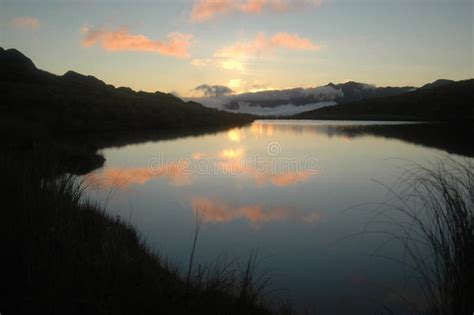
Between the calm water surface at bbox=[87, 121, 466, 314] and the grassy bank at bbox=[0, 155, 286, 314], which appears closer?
the grassy bank at bbox=[0, 155, 286, 314]

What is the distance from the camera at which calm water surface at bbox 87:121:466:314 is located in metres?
6.78

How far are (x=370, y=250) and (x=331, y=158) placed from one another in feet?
68.3

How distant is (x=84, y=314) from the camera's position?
334cm

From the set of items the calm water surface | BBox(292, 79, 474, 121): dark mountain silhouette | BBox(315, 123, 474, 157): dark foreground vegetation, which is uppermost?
BBox(292, 79, 474, 121): dark mountain silhouette

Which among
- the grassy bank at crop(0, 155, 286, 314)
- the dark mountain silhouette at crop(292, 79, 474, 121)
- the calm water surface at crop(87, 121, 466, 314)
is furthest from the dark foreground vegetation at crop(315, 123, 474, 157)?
the dark mountain silhouette at crop(292, 79, 474, 121)

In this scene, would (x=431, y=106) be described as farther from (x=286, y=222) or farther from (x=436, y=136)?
(x=286, y=222)

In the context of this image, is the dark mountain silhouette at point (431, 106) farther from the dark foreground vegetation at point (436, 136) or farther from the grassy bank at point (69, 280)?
the grassy bank at point (69, 280)

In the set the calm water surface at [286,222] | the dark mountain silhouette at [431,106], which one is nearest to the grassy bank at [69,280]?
the calm water surface at [286,222]

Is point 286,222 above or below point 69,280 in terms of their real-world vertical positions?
below

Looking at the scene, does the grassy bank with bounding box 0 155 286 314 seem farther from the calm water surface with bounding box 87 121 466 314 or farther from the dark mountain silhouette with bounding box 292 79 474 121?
the dark mountain silhouette with bounding box 292 79 474 121

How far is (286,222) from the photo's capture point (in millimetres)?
11281

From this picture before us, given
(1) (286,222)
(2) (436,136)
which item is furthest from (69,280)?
(2) (436,136)

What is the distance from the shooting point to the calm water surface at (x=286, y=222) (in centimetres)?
678

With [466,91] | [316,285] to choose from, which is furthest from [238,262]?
[466,91]
